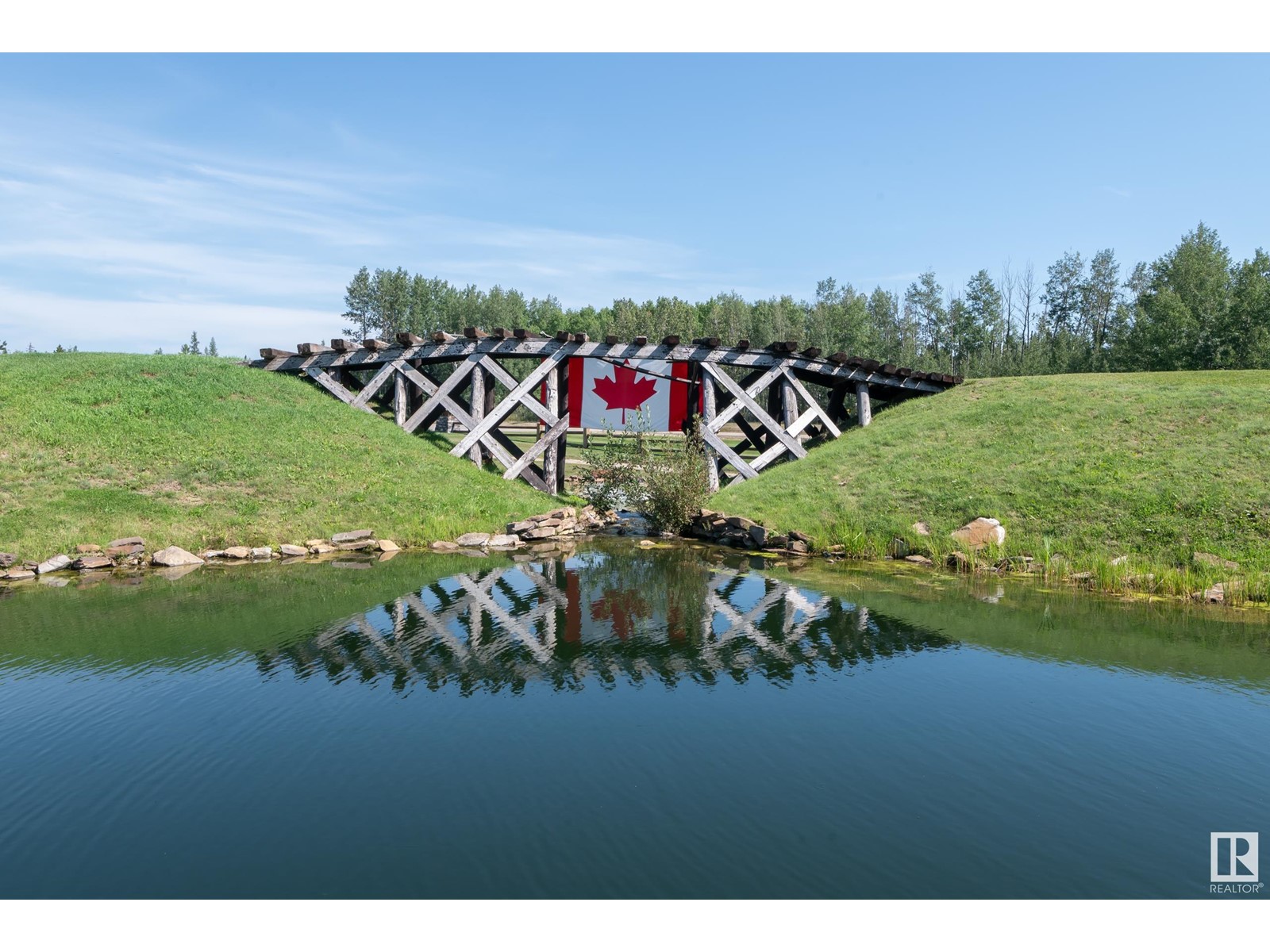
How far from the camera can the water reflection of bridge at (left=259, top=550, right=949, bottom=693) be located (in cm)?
1049

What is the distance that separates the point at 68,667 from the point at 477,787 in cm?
687

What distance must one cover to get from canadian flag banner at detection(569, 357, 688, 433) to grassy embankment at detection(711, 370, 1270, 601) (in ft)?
15.8

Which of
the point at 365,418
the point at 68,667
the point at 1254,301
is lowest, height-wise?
the point at 68,667

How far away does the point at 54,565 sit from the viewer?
1681 cm

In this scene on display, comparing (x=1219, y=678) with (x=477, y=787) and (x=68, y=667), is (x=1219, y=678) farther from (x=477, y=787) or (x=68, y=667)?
(x=68, y=667)

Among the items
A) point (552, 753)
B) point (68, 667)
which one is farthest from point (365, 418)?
point (552, 753)

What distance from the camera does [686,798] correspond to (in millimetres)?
6945

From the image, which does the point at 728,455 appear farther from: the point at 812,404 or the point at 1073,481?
the point at 1073,481

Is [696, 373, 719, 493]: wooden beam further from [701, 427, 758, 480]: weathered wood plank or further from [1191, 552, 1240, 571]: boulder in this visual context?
[1191, 552, 1240, 571]: boulder

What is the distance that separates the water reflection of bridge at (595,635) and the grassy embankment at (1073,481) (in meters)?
5.85

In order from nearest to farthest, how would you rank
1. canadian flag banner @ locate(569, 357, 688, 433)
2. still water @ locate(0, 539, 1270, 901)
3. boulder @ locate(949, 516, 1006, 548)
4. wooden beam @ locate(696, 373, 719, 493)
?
still water @ locate(0, 539, 1270, 901), boulder @ locate(949, 516, 1006, 548), wooden beam @ locate(696, 373, 719, 493), canadian flag banner @ locate(569, 357, 688, 433)

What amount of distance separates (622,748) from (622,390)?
20.8m

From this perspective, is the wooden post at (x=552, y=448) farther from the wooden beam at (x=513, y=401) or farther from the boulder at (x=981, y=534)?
the boulder at (x=981, y=534)

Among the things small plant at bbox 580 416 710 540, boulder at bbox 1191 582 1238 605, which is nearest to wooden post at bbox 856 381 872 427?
small plant at bbox 580 416 710 540
